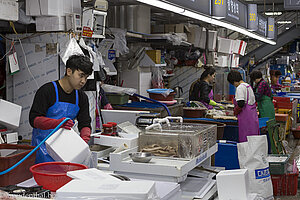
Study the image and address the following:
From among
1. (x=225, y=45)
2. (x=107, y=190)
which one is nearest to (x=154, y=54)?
(x=225, y=45)

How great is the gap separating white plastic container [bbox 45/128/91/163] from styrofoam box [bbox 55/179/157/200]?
777 mm

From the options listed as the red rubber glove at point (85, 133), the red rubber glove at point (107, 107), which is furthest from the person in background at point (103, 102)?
the red rubber glove at point (85, 133)

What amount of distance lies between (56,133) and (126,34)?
4.76m

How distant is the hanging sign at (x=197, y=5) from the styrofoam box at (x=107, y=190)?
3451 millimetres

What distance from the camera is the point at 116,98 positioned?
7.02m

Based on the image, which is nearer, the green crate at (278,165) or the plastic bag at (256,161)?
the plastic bag at (256,161)

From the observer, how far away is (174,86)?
454 inches

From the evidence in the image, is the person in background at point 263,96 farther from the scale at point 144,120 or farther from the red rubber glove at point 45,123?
the red rubber glove at point 45,123

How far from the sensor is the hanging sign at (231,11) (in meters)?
6.73

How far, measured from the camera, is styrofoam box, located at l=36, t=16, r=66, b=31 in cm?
502

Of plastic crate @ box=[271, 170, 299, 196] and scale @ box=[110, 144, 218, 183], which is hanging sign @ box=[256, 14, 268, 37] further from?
scale @ box=[110, 144, 218, 183]

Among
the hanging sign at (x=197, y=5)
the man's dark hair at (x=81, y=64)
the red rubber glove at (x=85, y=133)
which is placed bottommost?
the red rubber glove at (x=85, y=133)

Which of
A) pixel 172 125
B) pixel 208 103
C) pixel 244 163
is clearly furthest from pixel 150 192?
pixel 208 103

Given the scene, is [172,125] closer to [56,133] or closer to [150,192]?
[56,133]
